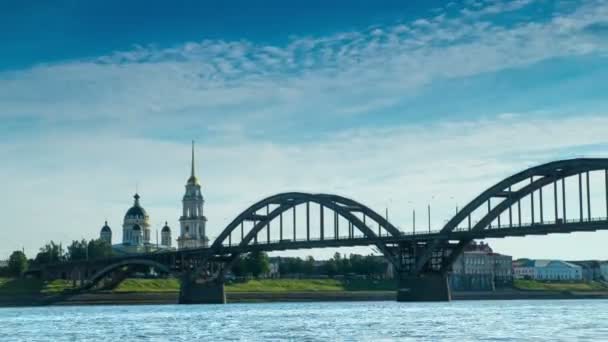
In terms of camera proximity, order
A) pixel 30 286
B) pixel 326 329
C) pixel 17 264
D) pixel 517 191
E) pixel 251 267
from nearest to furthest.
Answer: pixel 326 329 < pixel 517 191 < pixel 30 286 < pixel 17 264 < pixel 251 267

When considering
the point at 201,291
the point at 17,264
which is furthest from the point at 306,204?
the point at 17,264

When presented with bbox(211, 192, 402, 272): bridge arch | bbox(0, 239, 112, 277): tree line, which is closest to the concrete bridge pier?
bbox(211, 192, 402, 272): bridge arch

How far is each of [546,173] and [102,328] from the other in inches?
1884

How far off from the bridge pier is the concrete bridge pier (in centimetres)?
2662

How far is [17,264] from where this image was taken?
552ft

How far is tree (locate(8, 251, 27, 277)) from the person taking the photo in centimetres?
16750

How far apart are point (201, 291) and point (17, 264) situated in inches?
1780

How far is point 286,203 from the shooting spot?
12762 centimetres

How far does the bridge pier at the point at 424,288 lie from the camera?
4449 inches

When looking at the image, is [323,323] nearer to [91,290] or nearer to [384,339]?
[384,339]

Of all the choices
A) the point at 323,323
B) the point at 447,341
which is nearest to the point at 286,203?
the point at 323,323

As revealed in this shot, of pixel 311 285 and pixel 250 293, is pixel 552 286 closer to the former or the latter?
pixel 311 285

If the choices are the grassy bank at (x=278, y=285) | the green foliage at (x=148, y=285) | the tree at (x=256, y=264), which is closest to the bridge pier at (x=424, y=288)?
the grassy bank at (x=278, y=285)

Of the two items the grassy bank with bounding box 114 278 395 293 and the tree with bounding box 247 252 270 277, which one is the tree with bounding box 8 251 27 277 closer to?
the grassy bank with bounding box 114 278 395 293
